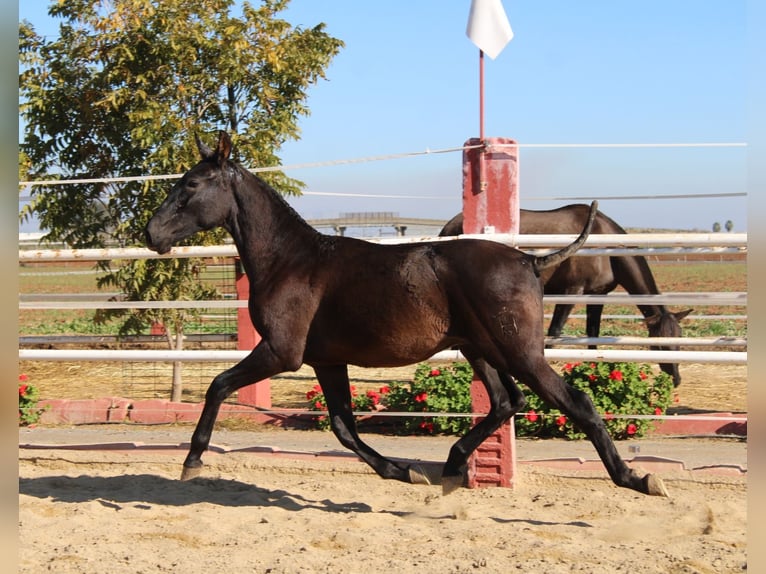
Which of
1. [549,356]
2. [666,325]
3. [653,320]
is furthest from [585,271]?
[549,356]

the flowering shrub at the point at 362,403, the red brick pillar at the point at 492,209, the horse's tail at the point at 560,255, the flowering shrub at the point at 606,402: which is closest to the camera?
the horse's tail at the point at 560,255

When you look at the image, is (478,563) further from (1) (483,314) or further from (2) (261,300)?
(2) (261,300)

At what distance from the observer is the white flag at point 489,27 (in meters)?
5.99

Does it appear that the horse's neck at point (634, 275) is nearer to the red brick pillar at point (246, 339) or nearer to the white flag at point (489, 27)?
the red brick pillar at point (246, 339)

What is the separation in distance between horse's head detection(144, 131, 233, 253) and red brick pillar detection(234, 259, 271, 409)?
298cm

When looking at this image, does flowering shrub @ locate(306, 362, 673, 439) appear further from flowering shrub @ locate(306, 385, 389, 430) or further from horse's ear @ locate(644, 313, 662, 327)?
horse's ear @ locate(644, 313, 662, 327)

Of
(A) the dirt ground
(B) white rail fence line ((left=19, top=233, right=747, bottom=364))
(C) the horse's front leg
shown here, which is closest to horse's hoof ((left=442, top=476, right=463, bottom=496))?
(A) the dirt ground

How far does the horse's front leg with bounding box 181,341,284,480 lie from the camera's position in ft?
17.0

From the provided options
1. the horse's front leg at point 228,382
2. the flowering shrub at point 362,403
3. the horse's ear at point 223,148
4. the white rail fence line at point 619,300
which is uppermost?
the horse's ear at point 223,148

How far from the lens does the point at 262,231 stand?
555 cm

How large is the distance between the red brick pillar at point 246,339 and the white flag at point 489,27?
11.4 feet

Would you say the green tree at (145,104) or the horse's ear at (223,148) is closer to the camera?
the horse's ear at (223,148)


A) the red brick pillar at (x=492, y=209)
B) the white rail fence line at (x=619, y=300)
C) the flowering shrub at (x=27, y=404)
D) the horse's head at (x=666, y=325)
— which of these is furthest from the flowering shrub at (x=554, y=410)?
the flowering shrub at (x=27, y=404)

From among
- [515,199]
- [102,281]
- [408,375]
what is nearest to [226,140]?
[515,199]
